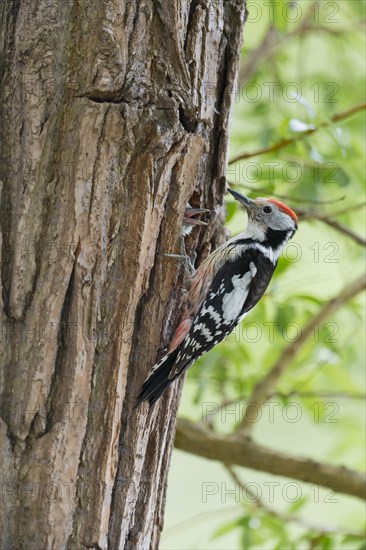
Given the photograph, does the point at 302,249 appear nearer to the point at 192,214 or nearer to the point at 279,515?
the point at 279,515

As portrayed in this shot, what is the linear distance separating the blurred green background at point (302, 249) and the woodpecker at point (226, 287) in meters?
0.10

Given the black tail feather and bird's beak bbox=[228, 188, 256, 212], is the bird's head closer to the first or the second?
bird's beak bbox=[228, 188, 256, 212]

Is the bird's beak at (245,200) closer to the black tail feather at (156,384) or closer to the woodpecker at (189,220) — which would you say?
the woodpecker at (189,220)

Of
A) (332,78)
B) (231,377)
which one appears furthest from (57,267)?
(332,78)

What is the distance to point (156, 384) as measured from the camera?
8.75 ft

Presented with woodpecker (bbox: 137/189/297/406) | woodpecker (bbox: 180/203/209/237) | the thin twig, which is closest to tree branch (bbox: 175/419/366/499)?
the thin twig

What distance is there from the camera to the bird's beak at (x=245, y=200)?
3.72m

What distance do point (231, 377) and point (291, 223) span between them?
0.98m

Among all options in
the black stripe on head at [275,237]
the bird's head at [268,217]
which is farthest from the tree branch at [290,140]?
the black stripe on head at [275,237]

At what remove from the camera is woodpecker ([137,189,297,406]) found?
9.52ft

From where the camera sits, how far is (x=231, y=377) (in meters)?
4.43

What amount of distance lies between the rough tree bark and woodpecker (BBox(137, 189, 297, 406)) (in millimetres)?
150

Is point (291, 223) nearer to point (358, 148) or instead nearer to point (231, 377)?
point (358, 148)

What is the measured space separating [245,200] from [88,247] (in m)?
1.53
